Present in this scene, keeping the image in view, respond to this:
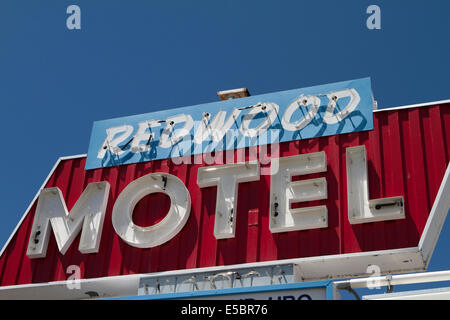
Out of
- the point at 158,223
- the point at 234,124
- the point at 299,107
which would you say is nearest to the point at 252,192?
the point at 234,124

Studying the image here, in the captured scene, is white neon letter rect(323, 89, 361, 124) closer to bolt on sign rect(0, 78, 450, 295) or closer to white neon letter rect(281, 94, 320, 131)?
bolt on sign rect(0, 78, 450, 295)

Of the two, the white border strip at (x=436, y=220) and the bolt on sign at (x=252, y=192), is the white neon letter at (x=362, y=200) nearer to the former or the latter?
the bolt on sign at (x=252, y=192)

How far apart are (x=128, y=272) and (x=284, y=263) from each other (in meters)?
3.14

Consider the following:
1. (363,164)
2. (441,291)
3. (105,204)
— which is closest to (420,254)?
(363,164)

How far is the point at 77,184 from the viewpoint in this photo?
15211mm

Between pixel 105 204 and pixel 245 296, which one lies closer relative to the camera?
pixel 245 296

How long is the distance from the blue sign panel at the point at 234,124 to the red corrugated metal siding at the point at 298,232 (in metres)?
0.29

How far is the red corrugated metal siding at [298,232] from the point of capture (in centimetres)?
1198

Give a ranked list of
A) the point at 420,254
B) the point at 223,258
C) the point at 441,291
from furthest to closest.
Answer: the point at 223,258 → the point at 420,254 → the point at 441,291

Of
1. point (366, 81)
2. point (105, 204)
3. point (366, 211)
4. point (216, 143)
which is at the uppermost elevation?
point (366, 81)

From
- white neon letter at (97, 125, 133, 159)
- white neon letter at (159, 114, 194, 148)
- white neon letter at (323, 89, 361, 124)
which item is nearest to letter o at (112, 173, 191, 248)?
white neon letter at (159, 114, 194, 148)

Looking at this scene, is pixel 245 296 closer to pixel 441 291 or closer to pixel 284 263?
pixel 441 291

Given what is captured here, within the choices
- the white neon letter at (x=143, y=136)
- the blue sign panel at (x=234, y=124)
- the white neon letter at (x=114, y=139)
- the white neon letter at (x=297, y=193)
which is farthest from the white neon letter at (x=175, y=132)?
→ the white neon letter at (x=297, y=193)

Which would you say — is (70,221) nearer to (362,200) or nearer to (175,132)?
(175,132)
